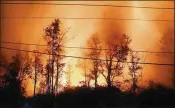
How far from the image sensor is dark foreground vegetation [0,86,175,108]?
41.4 m

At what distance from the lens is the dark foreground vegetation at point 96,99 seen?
4138 centimetres

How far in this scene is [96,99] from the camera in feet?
148

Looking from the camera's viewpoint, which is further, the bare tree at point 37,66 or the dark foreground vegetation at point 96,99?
the bare tree at point 37,66

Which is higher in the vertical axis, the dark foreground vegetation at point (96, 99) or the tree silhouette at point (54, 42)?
the tree silhouette at point (54, 42)

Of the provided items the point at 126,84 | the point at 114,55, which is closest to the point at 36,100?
the point at 114,55

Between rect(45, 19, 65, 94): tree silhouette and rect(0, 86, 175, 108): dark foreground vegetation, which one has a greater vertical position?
rect(45, 19, 65, 94): tree silhouette

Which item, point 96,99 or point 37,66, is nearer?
point 96,99

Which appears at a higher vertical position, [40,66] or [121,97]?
[40,66]

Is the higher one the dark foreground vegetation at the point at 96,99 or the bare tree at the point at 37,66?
the bare tree at the point at 37,66

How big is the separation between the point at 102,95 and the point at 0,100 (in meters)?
13.0

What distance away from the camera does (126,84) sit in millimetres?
59281

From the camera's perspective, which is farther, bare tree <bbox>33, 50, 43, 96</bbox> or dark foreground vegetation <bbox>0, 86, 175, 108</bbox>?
bare tree <bbox>33, 50, 43, 96</bbox>

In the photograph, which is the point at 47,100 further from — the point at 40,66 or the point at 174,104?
the point at 174,104

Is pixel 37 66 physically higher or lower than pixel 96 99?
higher
